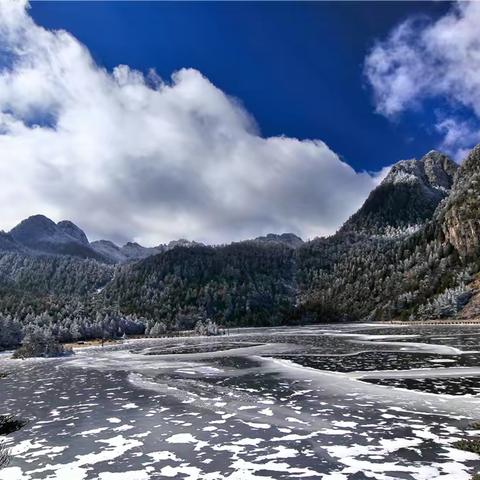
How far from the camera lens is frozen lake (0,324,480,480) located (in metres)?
21.1

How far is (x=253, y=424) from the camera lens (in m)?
29.3

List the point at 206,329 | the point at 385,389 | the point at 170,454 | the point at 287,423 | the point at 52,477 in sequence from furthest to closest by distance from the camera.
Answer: the point at 206,329 < the point at 385,389 < the point at 287,423 < the point at 170,454 < the point at 52,477

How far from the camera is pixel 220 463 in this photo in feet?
71.7

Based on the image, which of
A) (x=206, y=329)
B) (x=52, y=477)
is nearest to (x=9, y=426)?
(x=52, y=477)

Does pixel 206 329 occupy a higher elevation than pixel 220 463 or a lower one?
higher

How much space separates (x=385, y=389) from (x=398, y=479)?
71.0 feet

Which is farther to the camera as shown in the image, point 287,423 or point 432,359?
point 432,359

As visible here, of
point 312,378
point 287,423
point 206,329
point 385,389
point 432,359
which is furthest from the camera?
point 206,329

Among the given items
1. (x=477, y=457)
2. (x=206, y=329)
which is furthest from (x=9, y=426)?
(x=206, y=329)

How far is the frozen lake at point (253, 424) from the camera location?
2111 cm

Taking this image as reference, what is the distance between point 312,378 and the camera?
1884 inches

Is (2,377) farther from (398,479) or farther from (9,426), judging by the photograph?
(398,479)

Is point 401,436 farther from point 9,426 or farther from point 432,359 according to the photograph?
point 432,359

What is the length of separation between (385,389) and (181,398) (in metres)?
16.7
